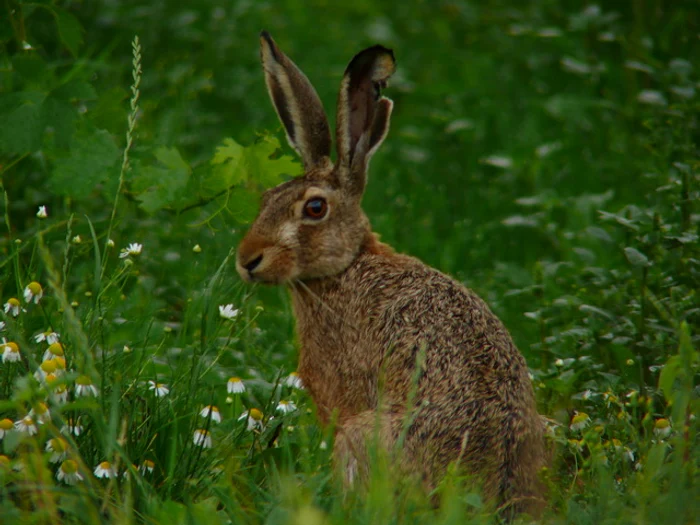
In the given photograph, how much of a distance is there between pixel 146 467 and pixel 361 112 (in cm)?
176

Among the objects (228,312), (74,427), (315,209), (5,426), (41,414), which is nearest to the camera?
(41,414)

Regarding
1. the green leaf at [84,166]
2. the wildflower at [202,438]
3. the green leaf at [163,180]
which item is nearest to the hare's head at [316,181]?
the green leaf at [163,180]

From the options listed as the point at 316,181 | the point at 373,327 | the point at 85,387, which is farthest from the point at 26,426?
the point at 316,181

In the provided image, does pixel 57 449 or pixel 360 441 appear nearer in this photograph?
pixel 57 449

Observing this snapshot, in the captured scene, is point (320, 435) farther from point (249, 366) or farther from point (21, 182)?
point (21, 182)

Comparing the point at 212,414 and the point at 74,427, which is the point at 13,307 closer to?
the point at 74,427

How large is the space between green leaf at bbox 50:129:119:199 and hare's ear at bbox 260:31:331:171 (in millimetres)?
723

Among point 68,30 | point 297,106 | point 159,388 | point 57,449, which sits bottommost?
point 159,388

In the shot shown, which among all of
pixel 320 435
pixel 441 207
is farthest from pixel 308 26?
pixel 320 435

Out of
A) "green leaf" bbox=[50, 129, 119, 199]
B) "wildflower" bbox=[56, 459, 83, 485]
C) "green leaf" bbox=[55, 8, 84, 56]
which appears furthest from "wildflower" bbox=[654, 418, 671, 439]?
"green leaf" bbox=[55, 8, 84, 56]

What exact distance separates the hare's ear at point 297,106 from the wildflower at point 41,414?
180 centimetres

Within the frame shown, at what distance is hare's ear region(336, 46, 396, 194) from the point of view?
441 cm

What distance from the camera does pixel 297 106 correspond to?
4.61 metres

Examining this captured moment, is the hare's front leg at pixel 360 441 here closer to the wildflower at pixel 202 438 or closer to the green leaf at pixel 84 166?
the wildflower at pixel 202 438
